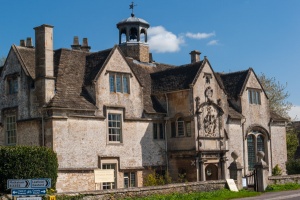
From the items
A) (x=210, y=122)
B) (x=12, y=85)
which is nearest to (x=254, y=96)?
(x=210, y=122)

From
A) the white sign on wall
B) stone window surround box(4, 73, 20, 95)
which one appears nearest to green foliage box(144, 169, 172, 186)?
the white sign on wall

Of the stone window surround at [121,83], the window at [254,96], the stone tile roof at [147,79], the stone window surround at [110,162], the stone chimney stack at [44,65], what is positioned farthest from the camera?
the window at [254,96]

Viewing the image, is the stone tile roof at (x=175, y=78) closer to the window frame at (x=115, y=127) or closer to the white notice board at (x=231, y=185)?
the window frame at (x=115, y=127)

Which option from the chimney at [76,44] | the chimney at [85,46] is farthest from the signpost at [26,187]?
the chimney at [85,46]

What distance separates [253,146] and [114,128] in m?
15.2

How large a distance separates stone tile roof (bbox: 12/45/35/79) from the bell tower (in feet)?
35.5

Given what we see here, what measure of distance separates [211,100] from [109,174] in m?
10.8

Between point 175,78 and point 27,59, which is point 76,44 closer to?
point 27,59

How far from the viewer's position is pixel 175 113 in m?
37.0

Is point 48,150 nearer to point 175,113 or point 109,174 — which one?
point 109,174

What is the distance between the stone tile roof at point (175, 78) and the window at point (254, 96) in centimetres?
794

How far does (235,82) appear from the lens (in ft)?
146

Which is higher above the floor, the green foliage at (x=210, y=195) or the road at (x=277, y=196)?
the green foliage at (x=210, y=195)

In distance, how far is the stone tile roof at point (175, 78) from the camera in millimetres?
37250
